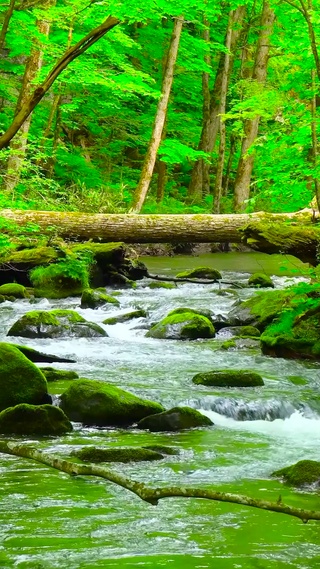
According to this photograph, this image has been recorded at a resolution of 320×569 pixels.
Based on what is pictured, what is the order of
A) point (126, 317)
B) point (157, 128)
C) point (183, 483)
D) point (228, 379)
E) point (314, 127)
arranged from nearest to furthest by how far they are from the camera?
point (183, 483) < point (228, 379) < point (314, 127) < point (126, 317) < point (157, 128)

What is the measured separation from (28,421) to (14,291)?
8.05m

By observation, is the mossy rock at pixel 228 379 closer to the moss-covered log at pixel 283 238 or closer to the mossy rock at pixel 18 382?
the mossy rock at pixel 18 382

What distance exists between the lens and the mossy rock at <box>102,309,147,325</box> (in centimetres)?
1186

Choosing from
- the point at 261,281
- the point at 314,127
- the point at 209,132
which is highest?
the point at 209,132

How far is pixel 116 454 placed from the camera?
5426 millimetres

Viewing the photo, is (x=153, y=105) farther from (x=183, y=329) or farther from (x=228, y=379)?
(x=228, y=379)

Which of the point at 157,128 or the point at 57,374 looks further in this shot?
the point at 157,128

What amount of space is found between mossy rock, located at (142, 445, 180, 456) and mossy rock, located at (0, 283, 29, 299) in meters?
8.54

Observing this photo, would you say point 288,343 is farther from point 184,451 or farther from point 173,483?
point 173,483

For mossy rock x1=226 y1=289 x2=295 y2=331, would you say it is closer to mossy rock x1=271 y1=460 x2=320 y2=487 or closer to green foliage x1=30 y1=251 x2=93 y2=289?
green foliage x1=30 y1=251 x2=93 y2=289

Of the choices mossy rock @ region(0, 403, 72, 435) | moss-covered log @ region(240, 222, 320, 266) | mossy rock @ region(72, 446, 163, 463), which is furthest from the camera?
moss-covered log @ region(240, 222, 320, 266)

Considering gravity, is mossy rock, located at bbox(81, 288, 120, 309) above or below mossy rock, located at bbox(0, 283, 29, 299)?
above

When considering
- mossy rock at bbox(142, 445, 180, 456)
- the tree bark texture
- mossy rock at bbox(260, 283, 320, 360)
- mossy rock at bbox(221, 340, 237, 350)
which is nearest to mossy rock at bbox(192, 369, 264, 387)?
mossy rock at bbox(260, 283, 320, 360)

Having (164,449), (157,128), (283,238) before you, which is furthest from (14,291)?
(164,449)
